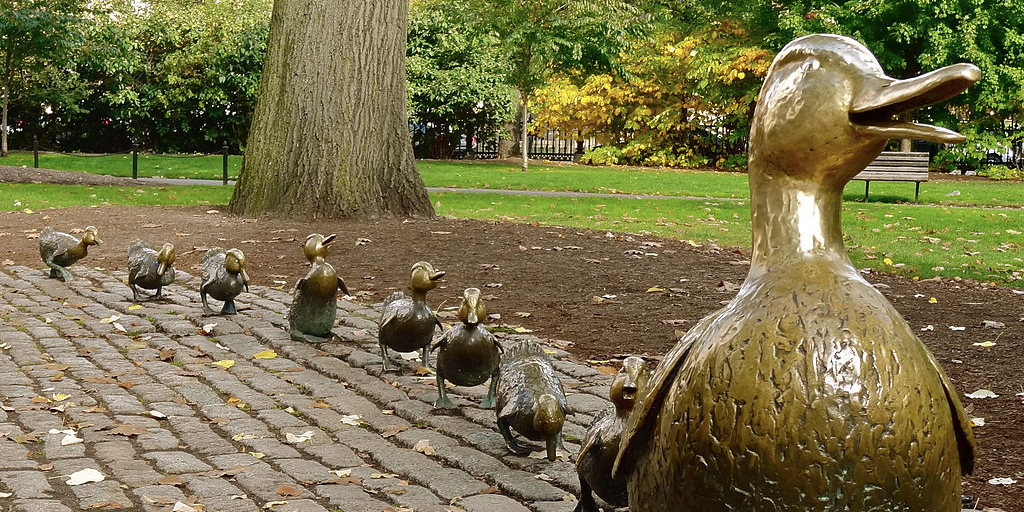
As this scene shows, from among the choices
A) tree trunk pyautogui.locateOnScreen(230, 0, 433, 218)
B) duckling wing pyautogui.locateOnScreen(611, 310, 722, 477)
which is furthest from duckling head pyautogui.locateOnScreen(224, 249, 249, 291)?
duckling wing pyautogui.locateOnScreen(611, 310, 722, 477)

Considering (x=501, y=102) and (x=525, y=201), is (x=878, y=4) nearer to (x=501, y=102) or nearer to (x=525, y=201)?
(x=501, y=102)

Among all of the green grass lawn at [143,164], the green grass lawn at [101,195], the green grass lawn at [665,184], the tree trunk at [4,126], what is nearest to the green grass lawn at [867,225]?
Answer: the green grass lawn at [665,184]

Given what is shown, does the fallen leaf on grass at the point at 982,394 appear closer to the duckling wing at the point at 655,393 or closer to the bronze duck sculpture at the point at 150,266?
the duckling wing at the point at 655,393

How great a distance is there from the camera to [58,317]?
8.38 m

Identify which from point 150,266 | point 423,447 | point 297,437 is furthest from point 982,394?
point 150,266

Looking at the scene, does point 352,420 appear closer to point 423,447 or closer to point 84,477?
point 423,447

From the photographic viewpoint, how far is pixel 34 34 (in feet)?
85.0

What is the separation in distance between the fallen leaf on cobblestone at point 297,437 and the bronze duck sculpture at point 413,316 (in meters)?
1.01

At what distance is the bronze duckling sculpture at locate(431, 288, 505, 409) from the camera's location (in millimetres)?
5633

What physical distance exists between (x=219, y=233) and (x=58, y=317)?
4059mm

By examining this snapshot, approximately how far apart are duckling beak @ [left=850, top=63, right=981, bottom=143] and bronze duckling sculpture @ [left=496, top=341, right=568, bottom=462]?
2293 mm

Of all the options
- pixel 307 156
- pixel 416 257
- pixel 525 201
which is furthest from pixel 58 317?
pixel 525 201

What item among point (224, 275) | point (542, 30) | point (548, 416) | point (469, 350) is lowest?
point (548, 416)

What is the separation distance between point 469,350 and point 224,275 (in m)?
3.04
